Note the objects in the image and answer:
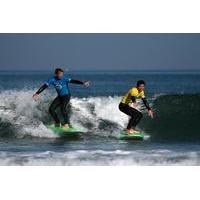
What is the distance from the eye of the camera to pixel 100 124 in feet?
42.0

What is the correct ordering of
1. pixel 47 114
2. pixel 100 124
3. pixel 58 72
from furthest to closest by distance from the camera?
pixel 100 124 < pixel 47 114 < pixel 58 72

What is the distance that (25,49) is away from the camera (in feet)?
35.2

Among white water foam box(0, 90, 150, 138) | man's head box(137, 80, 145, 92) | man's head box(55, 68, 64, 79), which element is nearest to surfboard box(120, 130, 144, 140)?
white water foam box(0, 90, 150, 138)

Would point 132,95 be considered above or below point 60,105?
above

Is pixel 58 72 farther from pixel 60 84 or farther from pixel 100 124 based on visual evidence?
pixel 100 124

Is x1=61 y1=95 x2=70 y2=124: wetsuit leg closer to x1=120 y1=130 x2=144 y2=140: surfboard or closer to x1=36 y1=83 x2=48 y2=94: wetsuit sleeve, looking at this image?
x1=36 y1=83 x2=48 y2=94: wetsuit sleeve

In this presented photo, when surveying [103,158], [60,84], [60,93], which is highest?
[60,84]

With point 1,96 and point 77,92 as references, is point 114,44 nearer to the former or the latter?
point 77,92

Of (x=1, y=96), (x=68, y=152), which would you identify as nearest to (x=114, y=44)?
(x=68, y=152)

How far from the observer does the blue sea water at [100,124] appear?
1019 centimetres

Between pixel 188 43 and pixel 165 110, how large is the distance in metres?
2.67

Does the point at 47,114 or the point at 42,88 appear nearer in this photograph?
the point at 42,88

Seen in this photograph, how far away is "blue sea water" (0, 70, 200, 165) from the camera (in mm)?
10188

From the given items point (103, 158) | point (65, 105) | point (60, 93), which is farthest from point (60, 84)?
point (103, 158)
